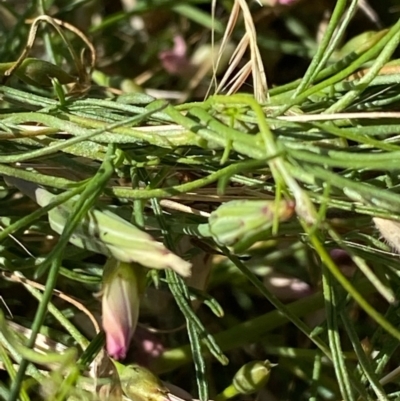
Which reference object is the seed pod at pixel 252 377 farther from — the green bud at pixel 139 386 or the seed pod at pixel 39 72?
the seed pod at pixel 39 72

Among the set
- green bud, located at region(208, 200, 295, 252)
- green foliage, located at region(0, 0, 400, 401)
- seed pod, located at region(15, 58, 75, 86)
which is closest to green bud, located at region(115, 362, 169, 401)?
green foliage, located at region(0, 0, 400, 401)

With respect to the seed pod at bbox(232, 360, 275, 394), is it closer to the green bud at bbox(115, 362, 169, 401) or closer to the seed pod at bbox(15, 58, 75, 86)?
the green bud at bbox(115, 362, 169, 401)

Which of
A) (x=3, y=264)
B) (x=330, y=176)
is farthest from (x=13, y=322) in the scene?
(x=330, y=176)

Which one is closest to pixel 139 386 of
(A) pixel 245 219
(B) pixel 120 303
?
(B) pixel 120 303

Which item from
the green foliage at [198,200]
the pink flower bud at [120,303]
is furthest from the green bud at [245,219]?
the pink flower bud at [120,303]

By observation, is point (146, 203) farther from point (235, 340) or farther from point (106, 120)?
point (235, 340)

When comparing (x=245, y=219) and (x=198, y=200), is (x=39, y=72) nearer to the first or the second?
(x=198, y=200)
